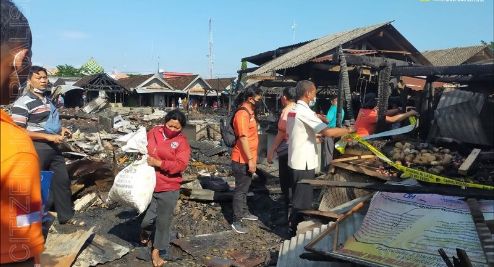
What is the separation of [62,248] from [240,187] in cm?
227

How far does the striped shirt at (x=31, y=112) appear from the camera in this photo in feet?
Result: 14.1

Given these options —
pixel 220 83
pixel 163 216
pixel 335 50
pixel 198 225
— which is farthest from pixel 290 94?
pixel 220 83

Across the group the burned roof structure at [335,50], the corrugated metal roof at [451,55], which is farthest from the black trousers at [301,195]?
the corrugated metal roof at [451,55]

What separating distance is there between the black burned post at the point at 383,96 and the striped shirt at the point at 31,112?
439cm

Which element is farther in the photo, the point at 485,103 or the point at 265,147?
the point at 265,147

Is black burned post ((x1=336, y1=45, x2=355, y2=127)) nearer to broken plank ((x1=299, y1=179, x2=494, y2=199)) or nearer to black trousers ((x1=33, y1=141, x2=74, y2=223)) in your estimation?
broken plank ((x1=299, y1=179, x2=494, y2=199))

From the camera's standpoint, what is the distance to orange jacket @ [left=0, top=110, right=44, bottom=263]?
1294 mm

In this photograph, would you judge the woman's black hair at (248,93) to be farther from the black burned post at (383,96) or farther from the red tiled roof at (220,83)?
the red tiled roof at (220,83)

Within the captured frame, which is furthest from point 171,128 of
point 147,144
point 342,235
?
point 342,235

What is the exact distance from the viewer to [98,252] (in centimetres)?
422

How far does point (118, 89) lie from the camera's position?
4197 centimetres

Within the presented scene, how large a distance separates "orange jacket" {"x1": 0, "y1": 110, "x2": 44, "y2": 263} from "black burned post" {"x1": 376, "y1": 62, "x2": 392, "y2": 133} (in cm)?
485

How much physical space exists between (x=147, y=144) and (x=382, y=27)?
9690 mm

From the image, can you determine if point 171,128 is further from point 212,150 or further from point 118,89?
point 118,89
